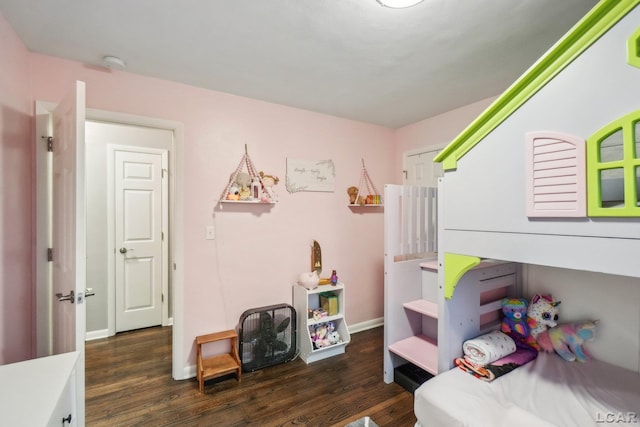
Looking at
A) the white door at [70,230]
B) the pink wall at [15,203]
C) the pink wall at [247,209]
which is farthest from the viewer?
the pink wall at [247,209]

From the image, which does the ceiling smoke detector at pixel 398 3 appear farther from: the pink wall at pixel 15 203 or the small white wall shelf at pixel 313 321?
the small white wall shelf at pixel 313 321

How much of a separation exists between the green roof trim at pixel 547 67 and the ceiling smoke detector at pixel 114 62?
2.15 metres

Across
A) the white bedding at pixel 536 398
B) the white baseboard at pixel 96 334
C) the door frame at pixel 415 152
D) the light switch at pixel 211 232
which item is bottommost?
the white baseboard at pixel 96 334

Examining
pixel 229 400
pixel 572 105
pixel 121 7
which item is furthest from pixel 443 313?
pixel 121 7

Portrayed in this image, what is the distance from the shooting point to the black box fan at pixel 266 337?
7.99 ft

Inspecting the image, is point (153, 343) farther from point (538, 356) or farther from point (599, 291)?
point (599, 291)

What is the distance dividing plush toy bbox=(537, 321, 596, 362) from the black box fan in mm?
1896

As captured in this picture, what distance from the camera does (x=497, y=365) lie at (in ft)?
5.30

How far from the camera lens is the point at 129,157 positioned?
10.5 feet

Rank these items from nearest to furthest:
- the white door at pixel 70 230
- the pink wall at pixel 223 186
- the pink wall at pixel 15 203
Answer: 1. the white door at pixel 70 230
2. the pink wall at pixel 15 203
3. the pink wall at pixel 223 186

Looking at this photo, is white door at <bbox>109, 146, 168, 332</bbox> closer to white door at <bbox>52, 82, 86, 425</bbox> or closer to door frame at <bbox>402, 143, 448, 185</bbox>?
white door at <bbox>52, 82, 86, 425</bbox>

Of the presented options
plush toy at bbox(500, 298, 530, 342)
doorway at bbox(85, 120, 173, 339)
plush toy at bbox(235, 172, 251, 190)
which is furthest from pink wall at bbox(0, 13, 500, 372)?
plush toy at bbox(500, 298, 530, 342)

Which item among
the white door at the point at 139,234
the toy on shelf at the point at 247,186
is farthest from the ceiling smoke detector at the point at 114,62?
the white door at the point at 139,234

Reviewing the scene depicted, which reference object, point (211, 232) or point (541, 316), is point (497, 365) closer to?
point (541, 316)
